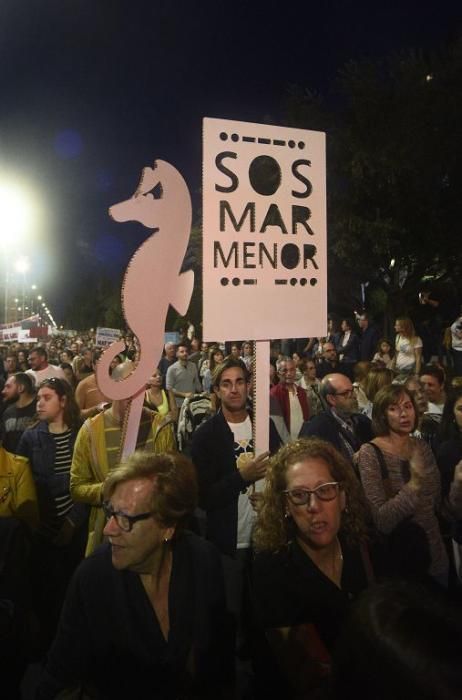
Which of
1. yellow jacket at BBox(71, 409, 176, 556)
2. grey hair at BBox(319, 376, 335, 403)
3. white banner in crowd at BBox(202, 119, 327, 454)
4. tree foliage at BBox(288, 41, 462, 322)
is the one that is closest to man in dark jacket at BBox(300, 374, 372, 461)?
grey hair at BBox(319, 376, 335, 403)

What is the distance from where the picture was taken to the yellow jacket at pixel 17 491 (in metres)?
3.32

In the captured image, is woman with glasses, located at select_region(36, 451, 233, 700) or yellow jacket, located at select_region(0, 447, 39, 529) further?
yellow jacket, located at select_region(0, 447, 39, 529)

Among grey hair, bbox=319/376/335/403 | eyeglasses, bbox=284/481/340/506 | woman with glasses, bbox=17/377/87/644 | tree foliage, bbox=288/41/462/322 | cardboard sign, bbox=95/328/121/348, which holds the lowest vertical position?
woman with glasses, bbox=17/377/87/644

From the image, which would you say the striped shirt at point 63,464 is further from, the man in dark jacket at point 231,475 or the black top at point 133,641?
the black top at point 133,641

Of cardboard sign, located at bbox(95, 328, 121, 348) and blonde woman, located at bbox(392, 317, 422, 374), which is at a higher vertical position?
cardboard sign, located at bbox(95, 328, 121, 348)

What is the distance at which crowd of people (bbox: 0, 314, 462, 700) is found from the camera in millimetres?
1155

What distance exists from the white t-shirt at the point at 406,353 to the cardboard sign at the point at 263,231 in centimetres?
681

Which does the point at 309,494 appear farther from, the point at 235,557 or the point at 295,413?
the point at 295,413

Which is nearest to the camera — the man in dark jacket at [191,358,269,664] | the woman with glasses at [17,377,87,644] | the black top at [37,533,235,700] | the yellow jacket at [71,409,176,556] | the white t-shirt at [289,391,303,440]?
the black top at [37,533,235,700]

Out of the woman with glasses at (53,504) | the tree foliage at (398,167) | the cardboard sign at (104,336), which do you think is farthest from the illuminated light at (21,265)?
the woman with glasses at (53,504)

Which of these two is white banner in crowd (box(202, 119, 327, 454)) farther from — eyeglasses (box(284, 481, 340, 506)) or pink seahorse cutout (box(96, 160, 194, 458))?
eyeglasses (box(284, 481, 340, 506))

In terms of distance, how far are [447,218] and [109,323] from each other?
4510 cm

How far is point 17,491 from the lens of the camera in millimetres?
3367

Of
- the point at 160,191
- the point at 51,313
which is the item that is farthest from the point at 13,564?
the point at 51,313
